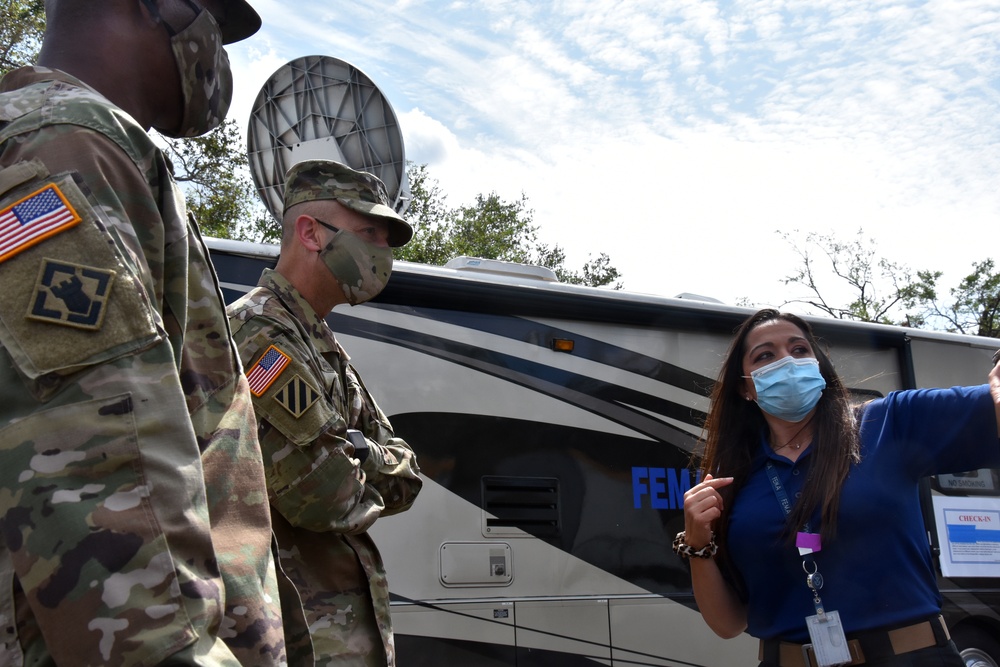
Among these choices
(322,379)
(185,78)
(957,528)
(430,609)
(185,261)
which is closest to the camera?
(185,261)

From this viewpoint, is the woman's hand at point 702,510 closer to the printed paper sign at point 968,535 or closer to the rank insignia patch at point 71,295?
the rank insignia patch at point 71,295

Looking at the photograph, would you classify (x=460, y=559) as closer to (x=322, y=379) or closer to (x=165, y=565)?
(x=322, y=379)

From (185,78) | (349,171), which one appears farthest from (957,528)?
(185,78)

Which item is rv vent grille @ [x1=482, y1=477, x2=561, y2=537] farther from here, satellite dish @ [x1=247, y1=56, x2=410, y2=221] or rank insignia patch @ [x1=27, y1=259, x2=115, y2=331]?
rank insignia patch @ [x1=27, y1=259, x2=115, y2=331]

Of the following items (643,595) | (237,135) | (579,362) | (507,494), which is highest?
(237,135)

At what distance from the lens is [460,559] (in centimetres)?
420

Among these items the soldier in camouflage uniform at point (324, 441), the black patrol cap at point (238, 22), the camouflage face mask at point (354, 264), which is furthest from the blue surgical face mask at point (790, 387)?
the black patrol cap at point (238, 22)

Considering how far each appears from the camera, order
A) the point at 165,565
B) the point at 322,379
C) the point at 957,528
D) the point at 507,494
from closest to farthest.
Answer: the point at 165,565 < the point at 322,379 < the point at 507,494 < the point at 957,528

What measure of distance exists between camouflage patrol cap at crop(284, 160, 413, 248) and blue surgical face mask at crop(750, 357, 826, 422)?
1.40 m

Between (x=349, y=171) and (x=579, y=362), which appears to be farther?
(x=579, y=362)

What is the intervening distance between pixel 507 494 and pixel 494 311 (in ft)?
3.29

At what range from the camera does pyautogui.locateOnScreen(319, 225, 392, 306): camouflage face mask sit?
2.80m

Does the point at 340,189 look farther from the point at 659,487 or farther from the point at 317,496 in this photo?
the point at 659,487

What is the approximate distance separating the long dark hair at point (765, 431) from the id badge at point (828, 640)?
9.3 inches
